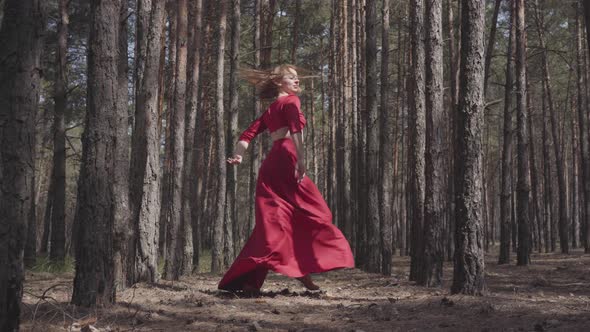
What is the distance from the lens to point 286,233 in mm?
6727

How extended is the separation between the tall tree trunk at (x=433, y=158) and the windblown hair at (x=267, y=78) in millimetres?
1916

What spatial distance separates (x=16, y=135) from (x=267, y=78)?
12.1 ft

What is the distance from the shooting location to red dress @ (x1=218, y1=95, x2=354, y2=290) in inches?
261

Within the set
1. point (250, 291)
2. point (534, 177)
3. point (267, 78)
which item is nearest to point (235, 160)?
point (267, 78)

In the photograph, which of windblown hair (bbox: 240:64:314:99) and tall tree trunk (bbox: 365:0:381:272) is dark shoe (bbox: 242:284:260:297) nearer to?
windblown hair (bbox: 240:64:314:99)

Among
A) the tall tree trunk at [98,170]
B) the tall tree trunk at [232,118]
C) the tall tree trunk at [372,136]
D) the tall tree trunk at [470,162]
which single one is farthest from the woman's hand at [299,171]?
the tall tree trunk at [232,118]

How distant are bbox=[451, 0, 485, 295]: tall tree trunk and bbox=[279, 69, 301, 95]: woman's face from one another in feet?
6.42

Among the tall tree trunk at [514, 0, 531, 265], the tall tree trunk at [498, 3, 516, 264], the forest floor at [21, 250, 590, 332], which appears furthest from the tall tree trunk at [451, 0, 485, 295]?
the tall tree trunk at [498, 3, 516, 264]

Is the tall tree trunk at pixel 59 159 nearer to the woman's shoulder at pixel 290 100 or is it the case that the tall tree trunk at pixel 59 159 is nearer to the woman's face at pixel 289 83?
the woman's face at pixel 289 83

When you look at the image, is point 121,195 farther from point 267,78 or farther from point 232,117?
point 232,117

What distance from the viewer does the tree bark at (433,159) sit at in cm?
754

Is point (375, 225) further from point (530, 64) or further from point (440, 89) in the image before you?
point (530, 64)

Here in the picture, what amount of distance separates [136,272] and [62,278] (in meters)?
2.80

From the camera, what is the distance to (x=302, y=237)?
682 centimetres
